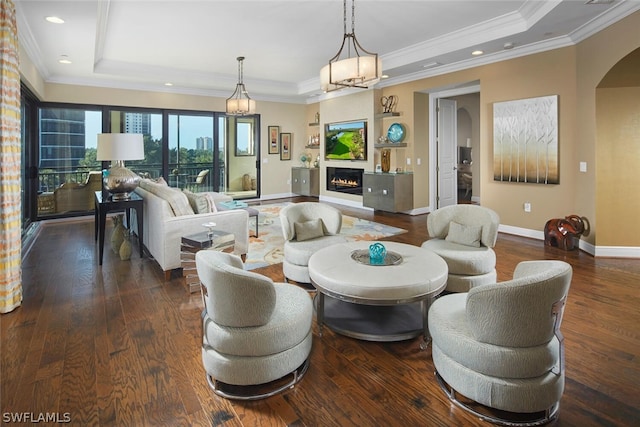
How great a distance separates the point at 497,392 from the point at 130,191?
4.64 meters

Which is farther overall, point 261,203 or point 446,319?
point 261,203

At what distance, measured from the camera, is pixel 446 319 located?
211 centimetres

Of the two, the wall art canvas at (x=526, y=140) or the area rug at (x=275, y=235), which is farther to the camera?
the wall art canvas at (x=526, y=140)

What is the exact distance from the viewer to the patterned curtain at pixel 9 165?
9.75 ft

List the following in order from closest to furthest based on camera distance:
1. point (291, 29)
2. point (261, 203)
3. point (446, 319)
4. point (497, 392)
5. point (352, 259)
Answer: point (497, 392)
point (446, 319)
point (352, 259)
point (291, 29)
point (261, 203)

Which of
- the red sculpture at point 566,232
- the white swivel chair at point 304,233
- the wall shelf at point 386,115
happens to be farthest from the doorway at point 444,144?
the white swivel chair at point 304,233

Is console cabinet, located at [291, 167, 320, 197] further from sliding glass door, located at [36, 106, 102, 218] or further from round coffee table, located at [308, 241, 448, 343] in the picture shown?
round coffee table, located at [308, 241, 448, 343]

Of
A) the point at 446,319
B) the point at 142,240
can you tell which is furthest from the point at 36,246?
the point at 446,319

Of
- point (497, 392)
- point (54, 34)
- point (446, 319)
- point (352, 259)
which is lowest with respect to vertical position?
point (497, 392)

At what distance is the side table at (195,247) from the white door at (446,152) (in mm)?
5515

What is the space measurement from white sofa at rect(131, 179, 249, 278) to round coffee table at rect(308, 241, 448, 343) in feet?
5.11

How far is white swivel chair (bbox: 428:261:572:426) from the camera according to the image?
177 centimetres

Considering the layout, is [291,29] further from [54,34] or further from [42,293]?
[42,293]

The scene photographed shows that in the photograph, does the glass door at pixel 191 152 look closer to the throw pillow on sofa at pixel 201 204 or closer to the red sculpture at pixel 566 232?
the throw pillow on sofa at pixel 201 204
